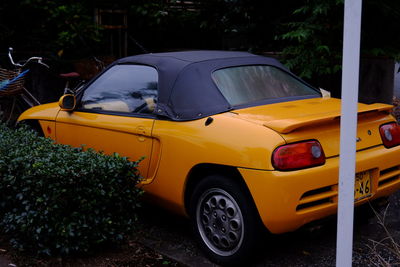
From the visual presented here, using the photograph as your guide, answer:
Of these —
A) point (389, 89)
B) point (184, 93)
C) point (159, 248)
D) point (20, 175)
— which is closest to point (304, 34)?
point (389, 89)

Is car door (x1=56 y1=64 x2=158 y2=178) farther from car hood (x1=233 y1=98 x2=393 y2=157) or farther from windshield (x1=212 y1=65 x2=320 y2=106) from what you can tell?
car hood (x1=233 y1=98 x2=393 y2=157)

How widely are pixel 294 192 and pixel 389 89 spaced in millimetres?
5896

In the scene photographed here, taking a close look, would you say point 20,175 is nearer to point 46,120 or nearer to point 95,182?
point 95,182

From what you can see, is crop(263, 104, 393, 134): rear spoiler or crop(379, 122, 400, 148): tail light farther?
crop(379, 122, 400, 148): tail light

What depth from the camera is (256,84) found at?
4457 mm

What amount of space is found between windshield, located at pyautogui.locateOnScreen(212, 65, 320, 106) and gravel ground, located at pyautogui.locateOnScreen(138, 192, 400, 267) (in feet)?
3.74

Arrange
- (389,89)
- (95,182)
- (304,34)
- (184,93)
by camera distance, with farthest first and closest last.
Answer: (389,89) < (304,34) < (184,93) < (95,182)

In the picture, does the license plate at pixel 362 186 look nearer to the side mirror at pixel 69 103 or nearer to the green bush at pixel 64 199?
the green bush at pixel 64 199

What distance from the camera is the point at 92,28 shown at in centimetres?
985

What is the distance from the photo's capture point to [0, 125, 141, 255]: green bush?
12.1ft

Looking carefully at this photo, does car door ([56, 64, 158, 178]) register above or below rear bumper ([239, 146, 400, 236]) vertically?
above

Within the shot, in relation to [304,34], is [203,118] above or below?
below

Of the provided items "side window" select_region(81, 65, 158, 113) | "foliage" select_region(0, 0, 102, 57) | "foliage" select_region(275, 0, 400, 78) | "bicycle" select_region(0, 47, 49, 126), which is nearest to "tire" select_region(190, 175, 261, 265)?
"side window" select_region(81, 65, 158, 113)

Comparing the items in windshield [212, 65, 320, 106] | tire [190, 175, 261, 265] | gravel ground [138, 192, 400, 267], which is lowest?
gravel ground [138, 192, 400, 267]
